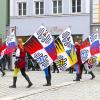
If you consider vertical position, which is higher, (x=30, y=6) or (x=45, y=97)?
(x=30, y=6)

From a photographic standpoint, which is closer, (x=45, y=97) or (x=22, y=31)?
(x=45, y=97)

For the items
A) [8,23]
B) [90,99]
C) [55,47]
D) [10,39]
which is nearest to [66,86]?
[55,47]

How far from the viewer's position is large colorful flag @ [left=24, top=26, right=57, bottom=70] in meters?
17.9

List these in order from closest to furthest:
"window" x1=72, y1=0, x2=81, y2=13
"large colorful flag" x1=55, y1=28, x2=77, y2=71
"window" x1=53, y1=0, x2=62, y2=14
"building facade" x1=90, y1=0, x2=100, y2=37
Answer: "large colorful flag" x1=55, y1=28, x2=77, y2=71, "building facade" x1=90, y1=0, x2=100, y2=37, "window" x1=72, y1=0, x2=81, y2=13, "window" x1=53, y1=0, x2=62, y2=14

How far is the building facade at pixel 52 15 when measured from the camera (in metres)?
44.2

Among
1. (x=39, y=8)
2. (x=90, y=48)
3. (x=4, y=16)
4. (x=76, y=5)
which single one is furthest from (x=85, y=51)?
(x=4, y=16)

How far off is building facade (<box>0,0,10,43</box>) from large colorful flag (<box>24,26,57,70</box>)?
2909cm

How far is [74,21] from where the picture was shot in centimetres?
4450

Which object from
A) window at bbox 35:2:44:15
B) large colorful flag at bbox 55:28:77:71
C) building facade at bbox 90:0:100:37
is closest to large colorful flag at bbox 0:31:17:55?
large colorful flag at bbox 55:28:77:71

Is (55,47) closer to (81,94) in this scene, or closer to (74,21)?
(81,94)

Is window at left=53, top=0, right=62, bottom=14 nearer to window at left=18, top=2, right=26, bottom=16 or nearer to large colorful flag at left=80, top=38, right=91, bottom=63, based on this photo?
window at left=18, top=2, right=26, bottom=16

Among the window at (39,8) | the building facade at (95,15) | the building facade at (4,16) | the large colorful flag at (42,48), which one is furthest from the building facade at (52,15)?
the large colorful flag at (42,48)

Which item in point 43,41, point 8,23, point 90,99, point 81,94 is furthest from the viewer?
point 8,23

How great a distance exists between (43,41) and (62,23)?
2679cm
